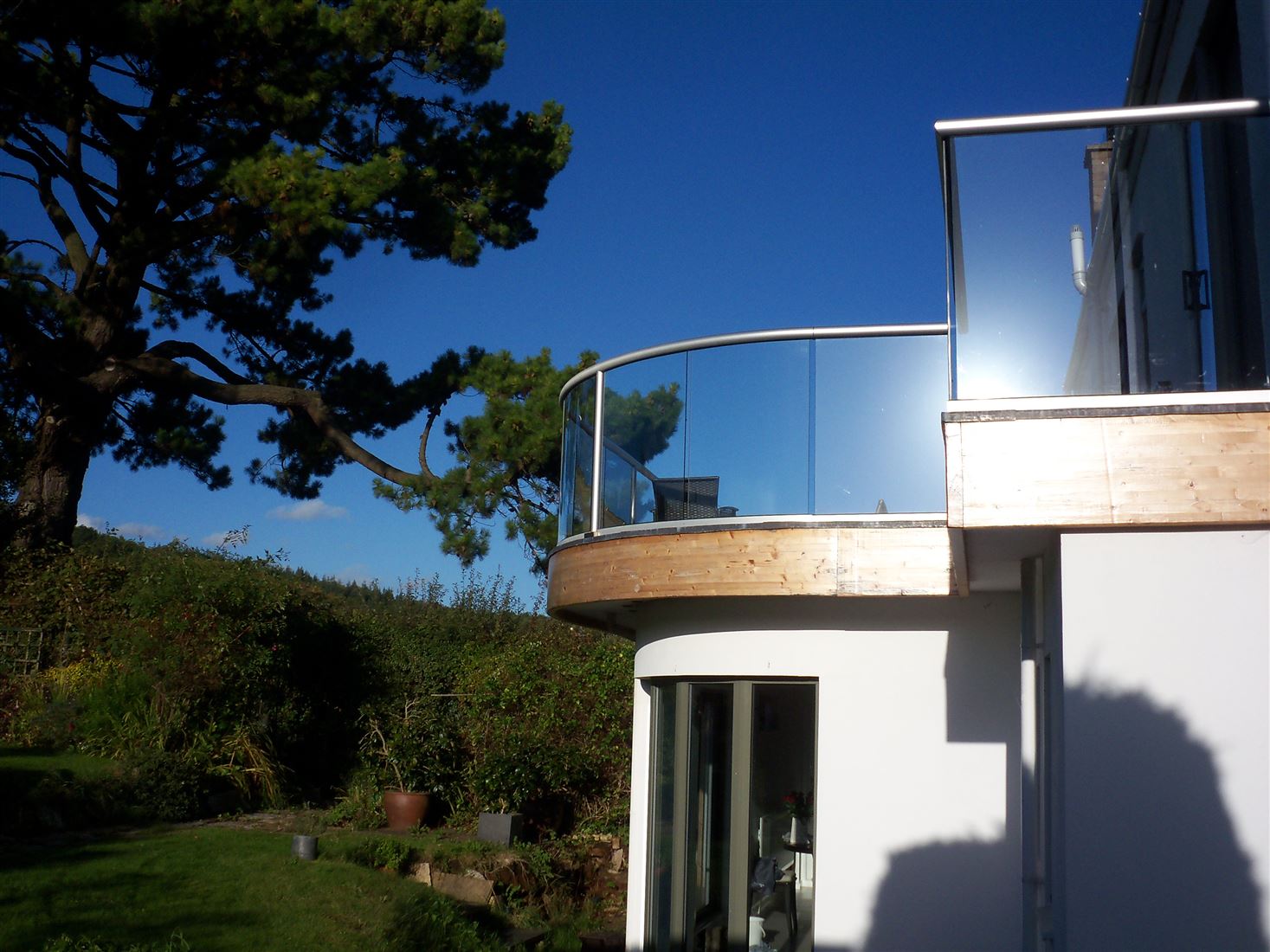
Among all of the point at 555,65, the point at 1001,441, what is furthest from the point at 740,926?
the point at 555,65

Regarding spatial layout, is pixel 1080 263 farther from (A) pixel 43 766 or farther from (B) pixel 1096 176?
(A) pixel 43 766

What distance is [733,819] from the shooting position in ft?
24.1

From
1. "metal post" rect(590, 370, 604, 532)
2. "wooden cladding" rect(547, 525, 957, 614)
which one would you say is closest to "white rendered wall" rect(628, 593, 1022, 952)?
"wooden cladding" rect(547, 525, 957, 614)

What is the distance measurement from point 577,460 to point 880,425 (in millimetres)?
2425

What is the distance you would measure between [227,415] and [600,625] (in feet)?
40.7

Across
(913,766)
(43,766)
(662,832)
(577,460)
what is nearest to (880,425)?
(913,766)

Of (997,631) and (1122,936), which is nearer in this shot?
(1122,936)

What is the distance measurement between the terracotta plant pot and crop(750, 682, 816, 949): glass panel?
721 cm

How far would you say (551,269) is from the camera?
1912 cm

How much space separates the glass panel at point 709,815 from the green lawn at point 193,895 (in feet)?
8.03

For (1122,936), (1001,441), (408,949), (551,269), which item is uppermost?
(551,269)

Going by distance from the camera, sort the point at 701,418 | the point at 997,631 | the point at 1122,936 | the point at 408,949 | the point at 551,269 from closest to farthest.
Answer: the point at 1122,936, the point at 997,631, the point at 701,418, the point at 408,949, the point at 551,269

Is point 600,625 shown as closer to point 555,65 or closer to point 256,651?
point 256,651

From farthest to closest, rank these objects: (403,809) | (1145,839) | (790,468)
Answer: (403,809) < (790,468) < (1145,839)
